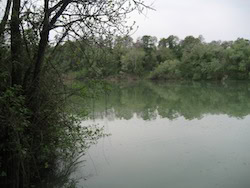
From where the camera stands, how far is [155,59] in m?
48.4

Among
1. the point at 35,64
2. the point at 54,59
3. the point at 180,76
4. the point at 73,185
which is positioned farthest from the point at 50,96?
the point at 180,76

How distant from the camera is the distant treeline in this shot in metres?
3.96

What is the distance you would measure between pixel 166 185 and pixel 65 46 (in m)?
3.06

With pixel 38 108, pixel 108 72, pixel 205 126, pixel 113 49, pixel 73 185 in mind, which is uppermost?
pixel 113 49

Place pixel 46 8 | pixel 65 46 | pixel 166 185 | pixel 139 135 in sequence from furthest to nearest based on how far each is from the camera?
pixel 139 135
pixel 166 185
pixel 65 46
pixel 46 8

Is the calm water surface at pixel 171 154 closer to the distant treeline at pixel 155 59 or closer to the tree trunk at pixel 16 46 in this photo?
the distant treeline at pixel 155 59

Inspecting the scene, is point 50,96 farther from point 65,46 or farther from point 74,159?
point 74,159

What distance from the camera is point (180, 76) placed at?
41219 millimetres

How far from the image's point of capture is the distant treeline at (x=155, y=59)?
156 inches

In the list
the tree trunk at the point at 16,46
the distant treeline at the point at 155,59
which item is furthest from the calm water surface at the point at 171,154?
the tree trunk at the point at 16,46

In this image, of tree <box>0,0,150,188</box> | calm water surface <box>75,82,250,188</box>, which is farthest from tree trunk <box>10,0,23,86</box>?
calm water surface <box>75,82,250,188</box>

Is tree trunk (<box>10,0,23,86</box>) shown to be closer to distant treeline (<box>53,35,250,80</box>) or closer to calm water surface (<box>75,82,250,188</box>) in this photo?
distant treeline (<box>53,35,250,80</box>)

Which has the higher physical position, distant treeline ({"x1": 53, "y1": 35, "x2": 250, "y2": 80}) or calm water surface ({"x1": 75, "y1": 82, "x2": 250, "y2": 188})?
distant treeline ({"x1": 53, "y1": 35, "x2": 250, "y2": 80})

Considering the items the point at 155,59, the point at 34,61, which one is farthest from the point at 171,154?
the point at 155,59
